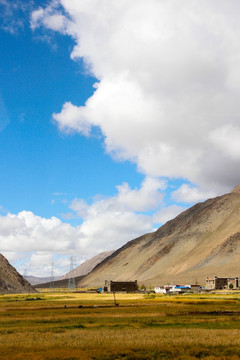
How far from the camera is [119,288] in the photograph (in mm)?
172750

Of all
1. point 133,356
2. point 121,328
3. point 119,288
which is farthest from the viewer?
point 119,288

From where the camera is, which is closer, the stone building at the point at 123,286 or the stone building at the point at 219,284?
the stone building at the point at 219,284

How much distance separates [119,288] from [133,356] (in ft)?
502

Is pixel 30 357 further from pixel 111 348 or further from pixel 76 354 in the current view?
pixel 111 348

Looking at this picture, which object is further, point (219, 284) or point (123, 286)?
point (123, 286)

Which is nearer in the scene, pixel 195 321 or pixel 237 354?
pixel 237 354

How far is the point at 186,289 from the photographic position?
151000 mm

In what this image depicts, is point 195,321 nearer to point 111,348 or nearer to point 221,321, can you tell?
point 221,321

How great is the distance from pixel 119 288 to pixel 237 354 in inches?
6001

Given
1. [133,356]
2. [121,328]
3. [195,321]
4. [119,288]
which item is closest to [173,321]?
[195,321]

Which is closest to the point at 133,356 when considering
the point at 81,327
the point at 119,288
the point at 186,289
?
the point at 81,327

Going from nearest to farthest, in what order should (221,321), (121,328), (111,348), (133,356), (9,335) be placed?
(133,356) < (111,348) < (9,335) < (121,328) < (221,321)

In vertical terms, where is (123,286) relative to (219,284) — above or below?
above

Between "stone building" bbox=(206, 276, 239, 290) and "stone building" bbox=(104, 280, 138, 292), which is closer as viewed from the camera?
"stone building" bbox=(206, 276, 239, 290)
